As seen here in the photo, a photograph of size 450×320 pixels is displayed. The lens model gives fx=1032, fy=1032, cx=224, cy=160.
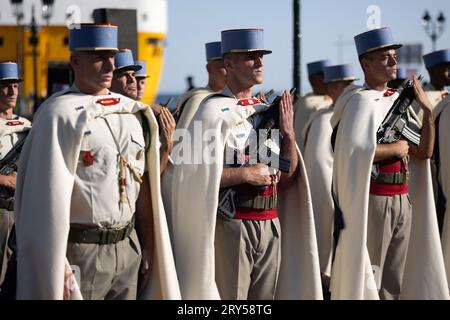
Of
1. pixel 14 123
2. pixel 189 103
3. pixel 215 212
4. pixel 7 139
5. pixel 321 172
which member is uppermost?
pixel 189 103

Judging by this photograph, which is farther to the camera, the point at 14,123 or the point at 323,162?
the point at 323,162

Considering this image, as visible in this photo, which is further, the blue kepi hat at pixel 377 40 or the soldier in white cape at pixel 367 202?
the blue kepi hat at pixel 377 40

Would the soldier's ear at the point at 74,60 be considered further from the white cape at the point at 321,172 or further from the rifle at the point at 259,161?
the white cape at the point at 321,172

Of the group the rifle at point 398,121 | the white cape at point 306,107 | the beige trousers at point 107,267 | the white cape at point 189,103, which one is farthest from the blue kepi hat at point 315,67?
the beige trousers at point 107,267

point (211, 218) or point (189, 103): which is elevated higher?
point (189, 103)

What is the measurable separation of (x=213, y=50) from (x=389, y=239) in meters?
3.12

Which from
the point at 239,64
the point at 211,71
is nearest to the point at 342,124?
the point at 239,64

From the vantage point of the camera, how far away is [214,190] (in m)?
6.59

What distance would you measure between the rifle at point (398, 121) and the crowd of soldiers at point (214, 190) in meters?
0.01

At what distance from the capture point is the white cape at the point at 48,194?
545 cm

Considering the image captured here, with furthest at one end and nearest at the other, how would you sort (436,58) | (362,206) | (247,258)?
(436,58)
(362,206)
(247,258)

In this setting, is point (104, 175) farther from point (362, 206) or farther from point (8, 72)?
point (8, 72)

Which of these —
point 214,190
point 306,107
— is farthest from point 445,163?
point 306,107
